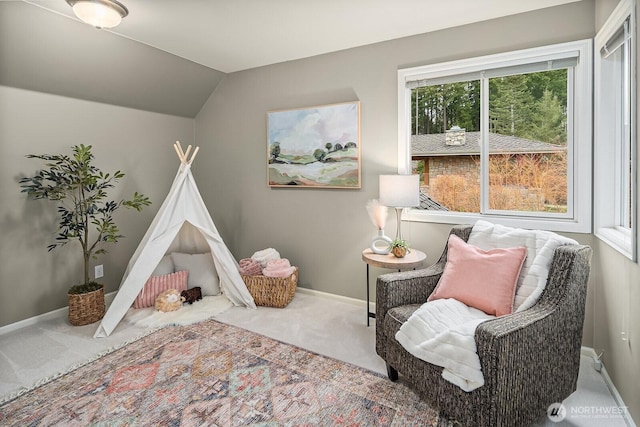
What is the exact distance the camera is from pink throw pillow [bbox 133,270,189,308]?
333 centimetres

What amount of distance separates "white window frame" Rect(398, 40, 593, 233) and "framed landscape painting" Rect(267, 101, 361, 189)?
0.80 m

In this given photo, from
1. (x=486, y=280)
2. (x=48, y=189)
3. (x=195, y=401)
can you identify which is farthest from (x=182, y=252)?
(x=486, y=280)

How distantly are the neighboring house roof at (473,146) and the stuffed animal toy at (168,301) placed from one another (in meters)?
2.56

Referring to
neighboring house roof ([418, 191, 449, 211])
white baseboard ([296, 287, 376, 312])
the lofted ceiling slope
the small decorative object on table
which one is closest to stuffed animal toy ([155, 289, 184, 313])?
white baseboard ([296, 287, 376, 312])

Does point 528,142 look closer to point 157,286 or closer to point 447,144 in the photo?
point 447,144

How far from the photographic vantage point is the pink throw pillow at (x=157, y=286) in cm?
333

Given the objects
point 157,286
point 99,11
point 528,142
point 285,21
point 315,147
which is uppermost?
point 285,21

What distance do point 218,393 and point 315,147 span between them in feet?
7.88

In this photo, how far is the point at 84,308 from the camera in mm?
3043

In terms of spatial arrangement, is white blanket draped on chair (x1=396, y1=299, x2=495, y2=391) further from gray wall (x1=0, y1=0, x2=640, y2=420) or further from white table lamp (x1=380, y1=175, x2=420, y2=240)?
white table lamp (x1=380, y1=175, x2=420, y2=240)

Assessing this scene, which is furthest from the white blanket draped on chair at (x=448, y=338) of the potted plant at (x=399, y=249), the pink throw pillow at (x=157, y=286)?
the pink throw pillow at (x=157, y=286)

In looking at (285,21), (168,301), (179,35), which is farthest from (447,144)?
(168,301)

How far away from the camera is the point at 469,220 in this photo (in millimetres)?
2979

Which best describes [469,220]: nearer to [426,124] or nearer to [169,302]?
[426,124]
